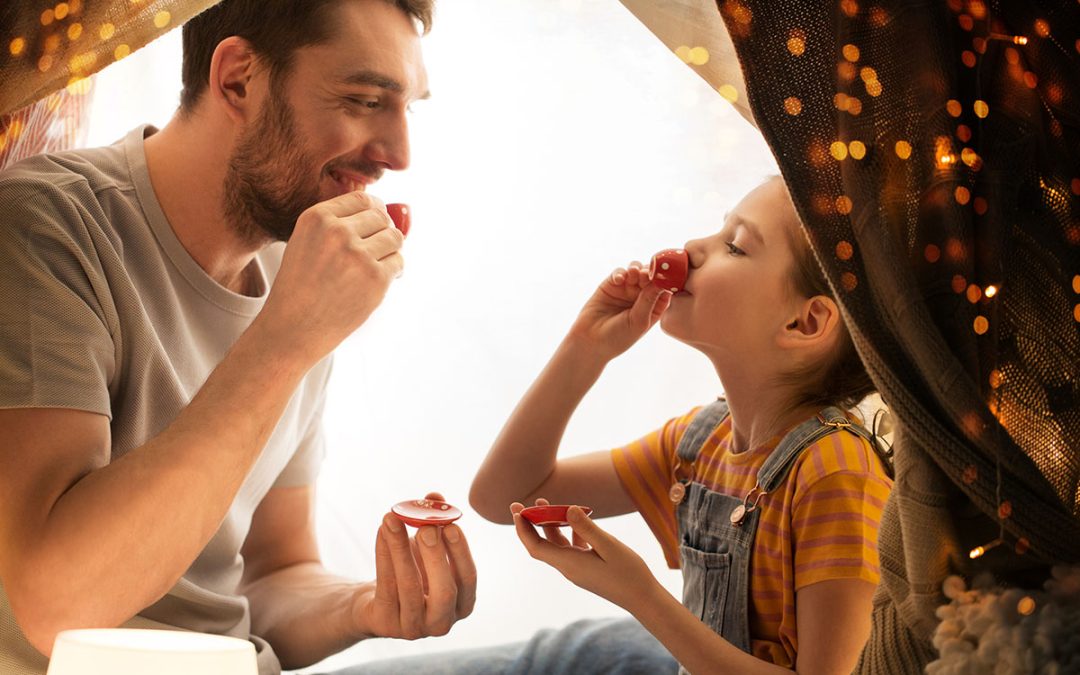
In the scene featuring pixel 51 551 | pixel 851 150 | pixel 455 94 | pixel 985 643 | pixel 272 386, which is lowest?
pixel 985 643

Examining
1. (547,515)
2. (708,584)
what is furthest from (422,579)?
(708,584)

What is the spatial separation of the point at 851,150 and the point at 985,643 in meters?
0.45

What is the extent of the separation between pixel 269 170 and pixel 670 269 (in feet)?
2.10

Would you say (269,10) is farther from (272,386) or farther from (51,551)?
(51,551)

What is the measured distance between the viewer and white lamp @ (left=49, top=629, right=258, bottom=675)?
912 millimetres

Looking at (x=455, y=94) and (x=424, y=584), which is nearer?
(x=424, y=584)

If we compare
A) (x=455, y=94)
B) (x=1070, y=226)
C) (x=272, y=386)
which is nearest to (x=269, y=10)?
(x=455, y=94)

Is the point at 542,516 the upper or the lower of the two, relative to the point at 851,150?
lower

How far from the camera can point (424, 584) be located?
1.50m

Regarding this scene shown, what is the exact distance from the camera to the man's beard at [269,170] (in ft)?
5.24

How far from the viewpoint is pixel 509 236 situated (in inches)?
82.1

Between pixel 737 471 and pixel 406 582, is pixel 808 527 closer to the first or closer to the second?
pixel 737 471

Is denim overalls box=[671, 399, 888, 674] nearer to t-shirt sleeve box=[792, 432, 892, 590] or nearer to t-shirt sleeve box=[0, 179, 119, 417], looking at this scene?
t-shirt sleeve box=[792, 432, 892, 590]

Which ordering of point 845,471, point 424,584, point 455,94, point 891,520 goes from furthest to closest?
point 455,94 < point 424,584 < point 845,471 < point 891,520
